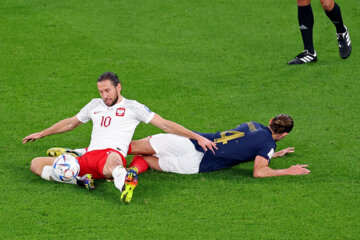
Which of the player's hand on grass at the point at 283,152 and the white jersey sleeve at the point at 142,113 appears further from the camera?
the player's hand on grass at the point at 283,152

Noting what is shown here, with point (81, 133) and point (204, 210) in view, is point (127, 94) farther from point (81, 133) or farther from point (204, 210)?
point (204, 210)

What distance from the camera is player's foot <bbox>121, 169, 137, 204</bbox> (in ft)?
21.0

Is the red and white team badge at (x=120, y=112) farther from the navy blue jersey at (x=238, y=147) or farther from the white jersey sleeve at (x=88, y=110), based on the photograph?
the navy blue jersey at (x=238, y=147)

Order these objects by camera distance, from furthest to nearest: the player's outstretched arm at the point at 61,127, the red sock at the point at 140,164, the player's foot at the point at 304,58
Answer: the player's foot at the point at 304,58 < the player's outstretched arm at the point at 61,127 < the red sock at the point at 140,164

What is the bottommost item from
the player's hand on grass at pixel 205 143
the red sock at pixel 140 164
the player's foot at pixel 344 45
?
the red sock at pixel 140 164

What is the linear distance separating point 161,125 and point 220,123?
1938 mm

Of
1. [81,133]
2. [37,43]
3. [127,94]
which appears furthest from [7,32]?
[81,133]

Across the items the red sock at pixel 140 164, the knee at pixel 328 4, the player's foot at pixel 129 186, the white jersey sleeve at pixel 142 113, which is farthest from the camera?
the knee at pixel 328 4

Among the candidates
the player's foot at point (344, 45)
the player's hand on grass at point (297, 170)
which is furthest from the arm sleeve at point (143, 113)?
the player's foot at point (344, 45)

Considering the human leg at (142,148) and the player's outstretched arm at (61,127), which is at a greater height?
the player's outstretched arm at (61,127)

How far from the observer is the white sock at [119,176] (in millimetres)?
6432

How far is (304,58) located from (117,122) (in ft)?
15.7

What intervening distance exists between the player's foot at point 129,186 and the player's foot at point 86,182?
18.3 inches

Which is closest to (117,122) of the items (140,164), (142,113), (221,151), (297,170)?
(142,113)
